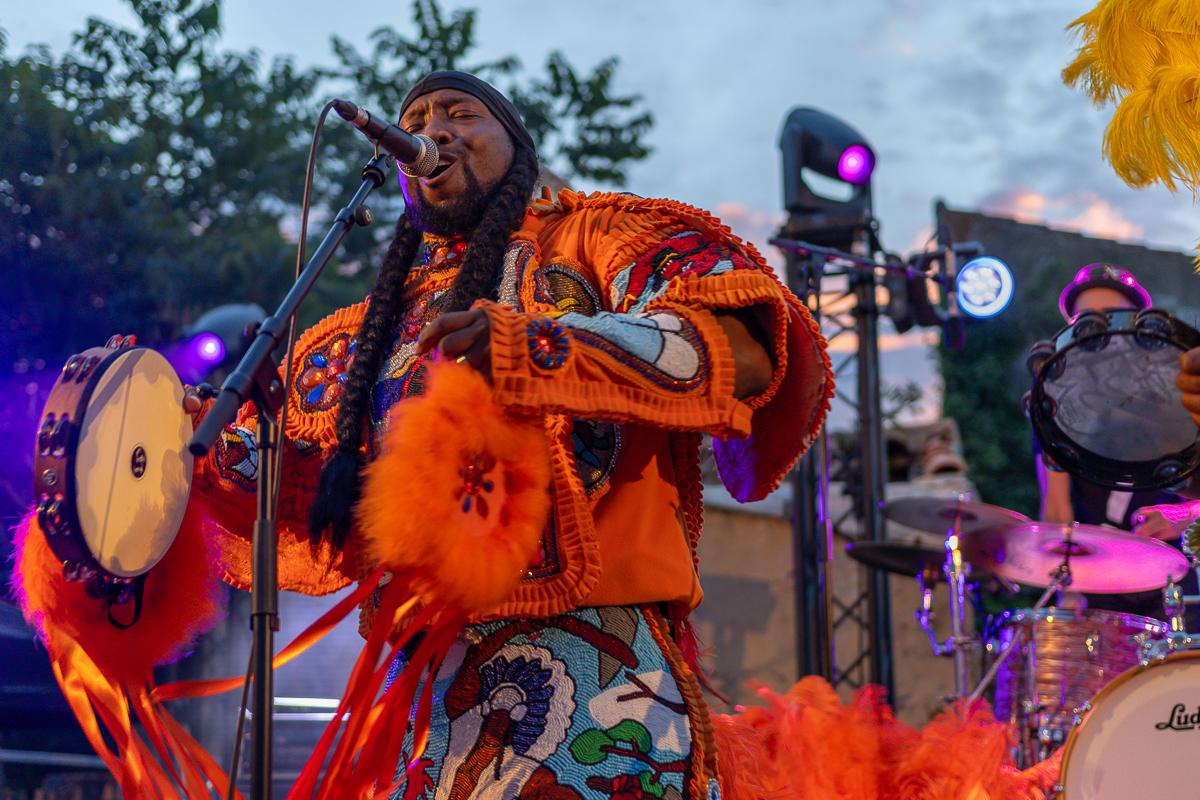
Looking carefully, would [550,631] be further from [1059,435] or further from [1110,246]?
[1110,246]

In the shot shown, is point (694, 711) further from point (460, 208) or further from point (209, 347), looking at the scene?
point (209, 347)

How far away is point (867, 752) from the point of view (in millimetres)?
3078

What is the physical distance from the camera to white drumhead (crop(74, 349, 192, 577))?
6.79ft

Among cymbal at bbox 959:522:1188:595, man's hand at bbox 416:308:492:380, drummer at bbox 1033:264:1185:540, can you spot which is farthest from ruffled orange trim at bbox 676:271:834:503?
cymbal at bbox 959:522:1188:595

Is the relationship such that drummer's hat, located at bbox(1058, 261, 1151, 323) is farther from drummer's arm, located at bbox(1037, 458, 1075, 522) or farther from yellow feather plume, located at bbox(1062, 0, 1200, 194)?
yellow feather plume, located at bbox(1062, 0, 1200, 194)

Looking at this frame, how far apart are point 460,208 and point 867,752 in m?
1.59

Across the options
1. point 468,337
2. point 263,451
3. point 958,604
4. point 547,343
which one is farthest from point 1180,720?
point 958,604

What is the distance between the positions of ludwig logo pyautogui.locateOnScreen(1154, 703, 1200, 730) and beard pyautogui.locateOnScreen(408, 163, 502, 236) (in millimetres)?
1941

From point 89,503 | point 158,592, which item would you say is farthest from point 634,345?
point 158,592

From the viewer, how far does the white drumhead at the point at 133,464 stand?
207 cm

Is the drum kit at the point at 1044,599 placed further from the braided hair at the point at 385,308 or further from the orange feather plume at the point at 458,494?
the orange feather plume at the point at 458,494

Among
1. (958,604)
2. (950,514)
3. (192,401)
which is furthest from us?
(958,604)

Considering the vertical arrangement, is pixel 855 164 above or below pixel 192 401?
above

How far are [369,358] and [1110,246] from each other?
13924 mm
